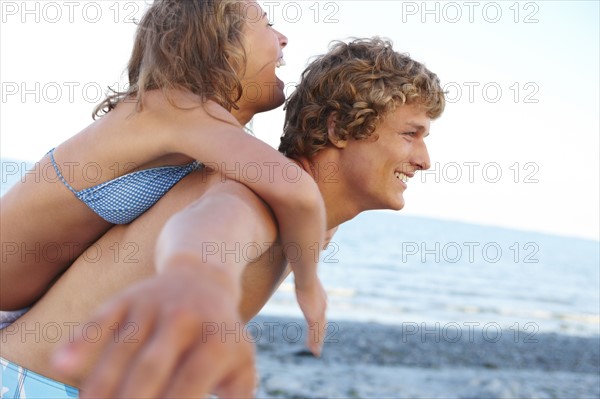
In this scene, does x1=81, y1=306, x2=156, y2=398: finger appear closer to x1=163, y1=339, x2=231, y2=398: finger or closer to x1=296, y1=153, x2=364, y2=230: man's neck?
x1=163, y1=339, x2=231, y2=398: finger

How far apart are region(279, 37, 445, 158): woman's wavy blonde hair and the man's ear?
0.04 feet

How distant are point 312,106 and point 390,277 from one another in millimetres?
24624

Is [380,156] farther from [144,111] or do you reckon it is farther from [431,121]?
[144,111]

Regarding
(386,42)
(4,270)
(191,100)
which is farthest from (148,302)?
(386,42)

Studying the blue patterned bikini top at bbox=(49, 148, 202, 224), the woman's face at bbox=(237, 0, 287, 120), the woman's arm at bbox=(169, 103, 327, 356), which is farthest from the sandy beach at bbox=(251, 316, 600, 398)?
the woman's arm at bbox=(169, 103, 327, 356)

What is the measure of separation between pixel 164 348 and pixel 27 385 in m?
1.71

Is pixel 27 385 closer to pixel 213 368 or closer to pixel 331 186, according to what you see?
pixel 331 186

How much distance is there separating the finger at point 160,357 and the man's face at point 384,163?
2.00 metres

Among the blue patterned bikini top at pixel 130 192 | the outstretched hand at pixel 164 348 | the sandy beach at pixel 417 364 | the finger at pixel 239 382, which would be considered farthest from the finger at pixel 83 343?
the sandy beach at pixel 417 364

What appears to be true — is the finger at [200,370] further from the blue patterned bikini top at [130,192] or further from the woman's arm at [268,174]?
the blue patterned bikini top at [130,192]

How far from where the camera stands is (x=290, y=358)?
434 inches

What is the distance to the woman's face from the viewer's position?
2578 mm

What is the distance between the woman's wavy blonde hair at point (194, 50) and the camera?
92.7 inches


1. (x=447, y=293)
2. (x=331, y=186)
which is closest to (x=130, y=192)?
(x=331, y=186)
